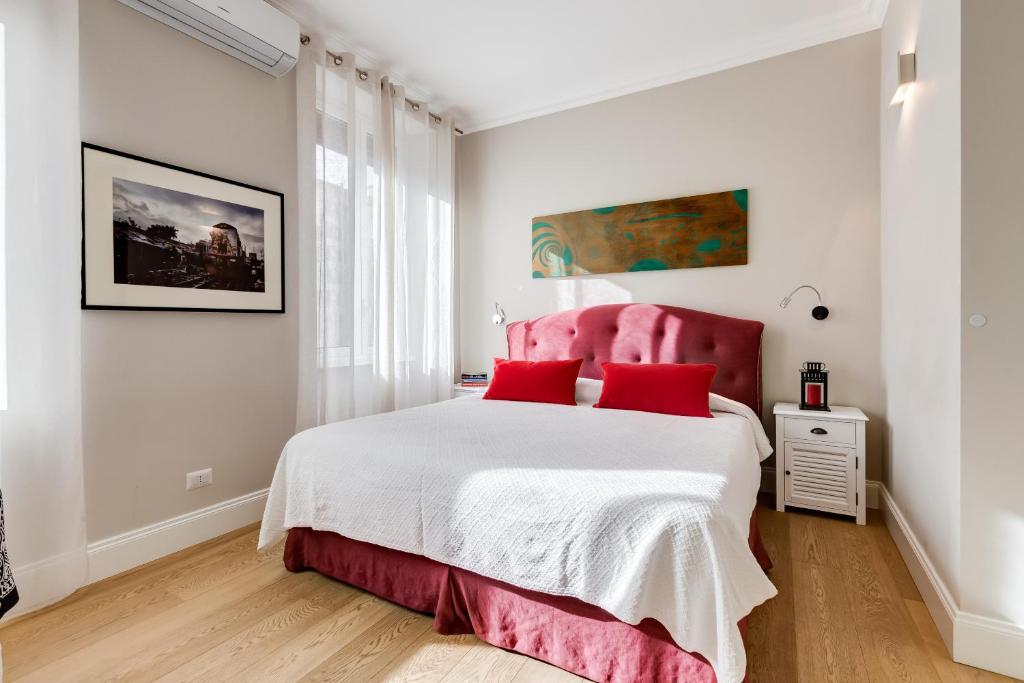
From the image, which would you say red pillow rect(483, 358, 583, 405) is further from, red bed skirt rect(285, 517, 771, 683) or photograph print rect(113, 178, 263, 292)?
A: photograph print rect(113, 178, 263, 292)

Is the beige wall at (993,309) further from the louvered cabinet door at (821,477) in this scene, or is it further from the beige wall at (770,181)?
the beige wall at (770,181)

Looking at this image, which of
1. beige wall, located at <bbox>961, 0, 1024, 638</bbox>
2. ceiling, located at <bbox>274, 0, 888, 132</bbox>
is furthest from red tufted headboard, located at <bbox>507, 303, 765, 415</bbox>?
ceiling, located at <bbox>274, 0, 888, 132</bbox>

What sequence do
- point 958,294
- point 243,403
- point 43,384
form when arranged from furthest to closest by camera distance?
1. point 243,403
2. point 43,384
3. point 958,294

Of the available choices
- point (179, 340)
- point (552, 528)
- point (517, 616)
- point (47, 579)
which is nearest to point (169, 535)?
point (47, 579)

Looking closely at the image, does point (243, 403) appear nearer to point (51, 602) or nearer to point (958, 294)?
point (51, 602)

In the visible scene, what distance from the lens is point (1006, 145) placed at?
1.53 metres

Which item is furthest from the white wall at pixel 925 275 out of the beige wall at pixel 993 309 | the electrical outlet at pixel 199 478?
the electrical outlet at pixel 199 478

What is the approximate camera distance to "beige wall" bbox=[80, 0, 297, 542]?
214 centimetres

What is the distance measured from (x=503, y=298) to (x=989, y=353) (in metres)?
3.00

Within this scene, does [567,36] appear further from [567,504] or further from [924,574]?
[924,574]

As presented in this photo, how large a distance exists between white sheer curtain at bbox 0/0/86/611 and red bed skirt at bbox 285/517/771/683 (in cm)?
95

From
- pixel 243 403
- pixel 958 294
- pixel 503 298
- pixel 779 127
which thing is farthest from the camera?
pixel 503 298

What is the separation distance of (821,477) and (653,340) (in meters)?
1.20

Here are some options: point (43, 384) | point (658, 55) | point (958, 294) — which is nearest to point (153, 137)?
point (43, 384)
